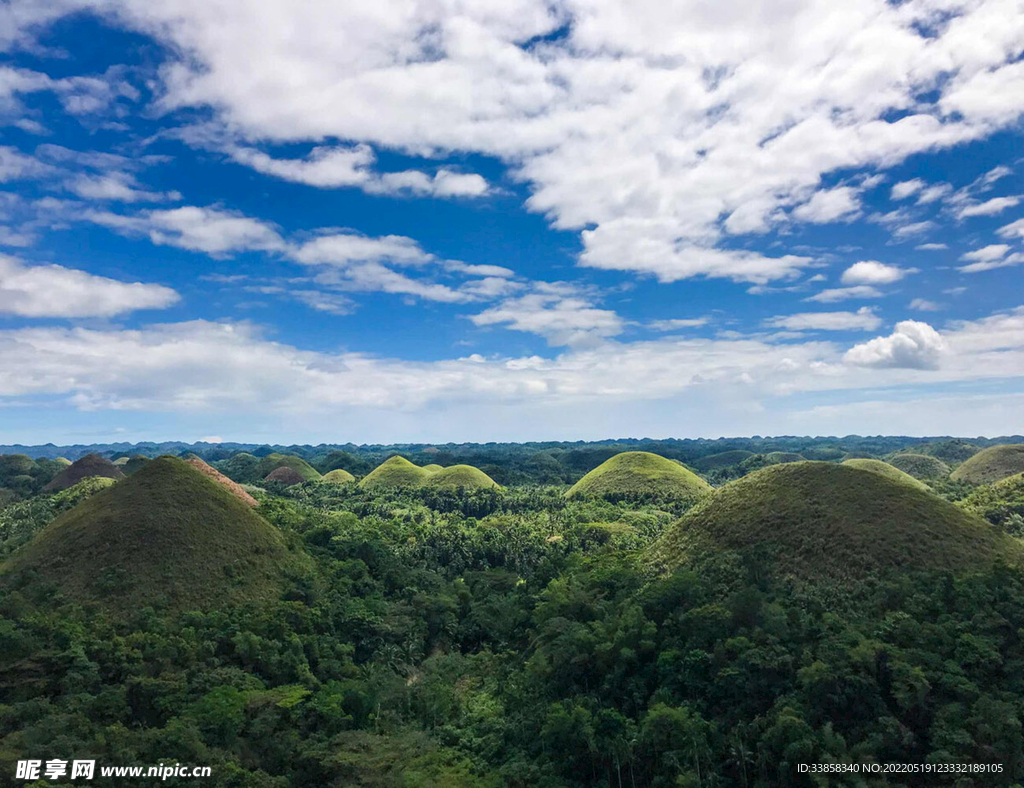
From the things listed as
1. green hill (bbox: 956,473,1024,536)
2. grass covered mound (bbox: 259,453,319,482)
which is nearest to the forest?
green hill (bbox: 956,473,1024,536)

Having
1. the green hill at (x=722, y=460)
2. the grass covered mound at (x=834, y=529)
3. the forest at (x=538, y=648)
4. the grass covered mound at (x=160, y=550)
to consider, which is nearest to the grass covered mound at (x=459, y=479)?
the forest at (x=538, y=648)

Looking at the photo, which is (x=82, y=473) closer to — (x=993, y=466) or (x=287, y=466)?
(x=287, y=466)

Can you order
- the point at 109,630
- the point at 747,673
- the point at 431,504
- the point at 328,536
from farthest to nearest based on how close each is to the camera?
1. the point at 431,504
2. the point at 328,536
3. the point at 109,630
4. the point at 747,673

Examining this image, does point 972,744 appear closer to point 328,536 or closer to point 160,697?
point 160,697

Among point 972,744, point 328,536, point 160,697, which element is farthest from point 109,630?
point 972,744

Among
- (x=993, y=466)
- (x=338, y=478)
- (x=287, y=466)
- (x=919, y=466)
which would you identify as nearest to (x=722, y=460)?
(x=919, y=466)

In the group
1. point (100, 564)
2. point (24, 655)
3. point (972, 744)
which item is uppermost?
point (100, 564)

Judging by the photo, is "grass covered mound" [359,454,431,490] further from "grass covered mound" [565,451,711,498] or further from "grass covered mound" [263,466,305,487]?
"grass covered mound" [565,451,711,498]

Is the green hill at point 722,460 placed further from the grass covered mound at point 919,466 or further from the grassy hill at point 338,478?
the grassy hill at point 338,478
